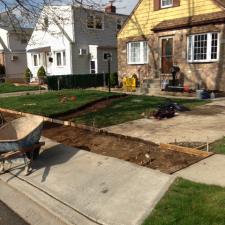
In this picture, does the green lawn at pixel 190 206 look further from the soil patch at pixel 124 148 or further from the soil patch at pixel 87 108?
the soil patch at pixel 87 108

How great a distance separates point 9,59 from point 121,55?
19.6m

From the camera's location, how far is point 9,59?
3809cm

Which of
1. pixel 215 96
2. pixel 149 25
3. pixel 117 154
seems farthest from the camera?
pixel 149 25

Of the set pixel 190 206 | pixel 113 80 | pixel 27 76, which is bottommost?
pixel 190 206

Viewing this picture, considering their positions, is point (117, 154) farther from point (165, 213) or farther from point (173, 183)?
point (165, 213)

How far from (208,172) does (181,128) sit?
344cm

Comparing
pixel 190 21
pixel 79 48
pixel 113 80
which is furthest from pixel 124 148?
pixel 79 48

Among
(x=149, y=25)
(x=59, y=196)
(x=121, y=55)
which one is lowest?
(x=59, y=196)

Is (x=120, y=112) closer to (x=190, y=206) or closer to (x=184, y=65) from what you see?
(x=190, y=206)

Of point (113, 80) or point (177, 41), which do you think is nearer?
point (177, 41)

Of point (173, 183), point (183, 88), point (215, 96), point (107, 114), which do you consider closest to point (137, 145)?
point (173, 183)

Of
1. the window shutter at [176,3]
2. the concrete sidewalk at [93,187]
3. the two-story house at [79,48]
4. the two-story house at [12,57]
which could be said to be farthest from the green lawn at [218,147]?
the two-story house at [12,57]

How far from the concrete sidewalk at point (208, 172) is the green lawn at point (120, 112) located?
437 centimetres

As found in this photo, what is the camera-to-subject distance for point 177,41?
62.0ft
